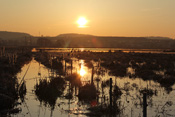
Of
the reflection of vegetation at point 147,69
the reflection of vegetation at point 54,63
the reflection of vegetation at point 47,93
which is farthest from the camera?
the reflection of vegetation at point 54,63

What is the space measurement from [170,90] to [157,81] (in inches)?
170

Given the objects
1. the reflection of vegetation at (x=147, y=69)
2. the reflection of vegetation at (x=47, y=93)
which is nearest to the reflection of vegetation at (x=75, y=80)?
the reflection of vegetation at (x=47, y=93)

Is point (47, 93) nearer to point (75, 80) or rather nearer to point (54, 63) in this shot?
point (75, 80)

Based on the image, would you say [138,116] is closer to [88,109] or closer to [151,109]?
[151,109]

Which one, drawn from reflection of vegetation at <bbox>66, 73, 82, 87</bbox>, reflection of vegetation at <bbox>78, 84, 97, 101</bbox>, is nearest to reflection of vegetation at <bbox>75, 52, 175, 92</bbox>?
reflection of vegetation at <bbox>78, 84, 97, 101</bbox>

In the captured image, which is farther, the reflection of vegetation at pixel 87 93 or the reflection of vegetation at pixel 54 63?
the reflection of vegetation at pixel 54 63

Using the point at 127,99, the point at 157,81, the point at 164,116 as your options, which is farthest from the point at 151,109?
the point at 157,81

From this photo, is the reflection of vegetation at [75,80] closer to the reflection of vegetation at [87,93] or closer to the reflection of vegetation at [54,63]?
the reflection of vegetation at [87,93]

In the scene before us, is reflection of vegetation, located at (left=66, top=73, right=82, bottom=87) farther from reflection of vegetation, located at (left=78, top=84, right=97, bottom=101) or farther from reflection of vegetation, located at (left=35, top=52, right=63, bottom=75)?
reflection of vegetation, located at (left=35, top=52, right=63, bottom=75)

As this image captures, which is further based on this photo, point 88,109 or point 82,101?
point 82,101

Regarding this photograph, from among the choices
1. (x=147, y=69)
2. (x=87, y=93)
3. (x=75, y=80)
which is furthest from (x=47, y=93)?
(x=147, y=69)

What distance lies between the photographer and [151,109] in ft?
41.3

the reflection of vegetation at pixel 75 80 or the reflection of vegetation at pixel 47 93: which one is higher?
the reflection of vegetation at pixel 75 80

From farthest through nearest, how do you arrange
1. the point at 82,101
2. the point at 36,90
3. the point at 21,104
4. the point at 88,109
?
the point at 36,90 → the point at 82,101 → the point at 21,104 → the point at 88,109
